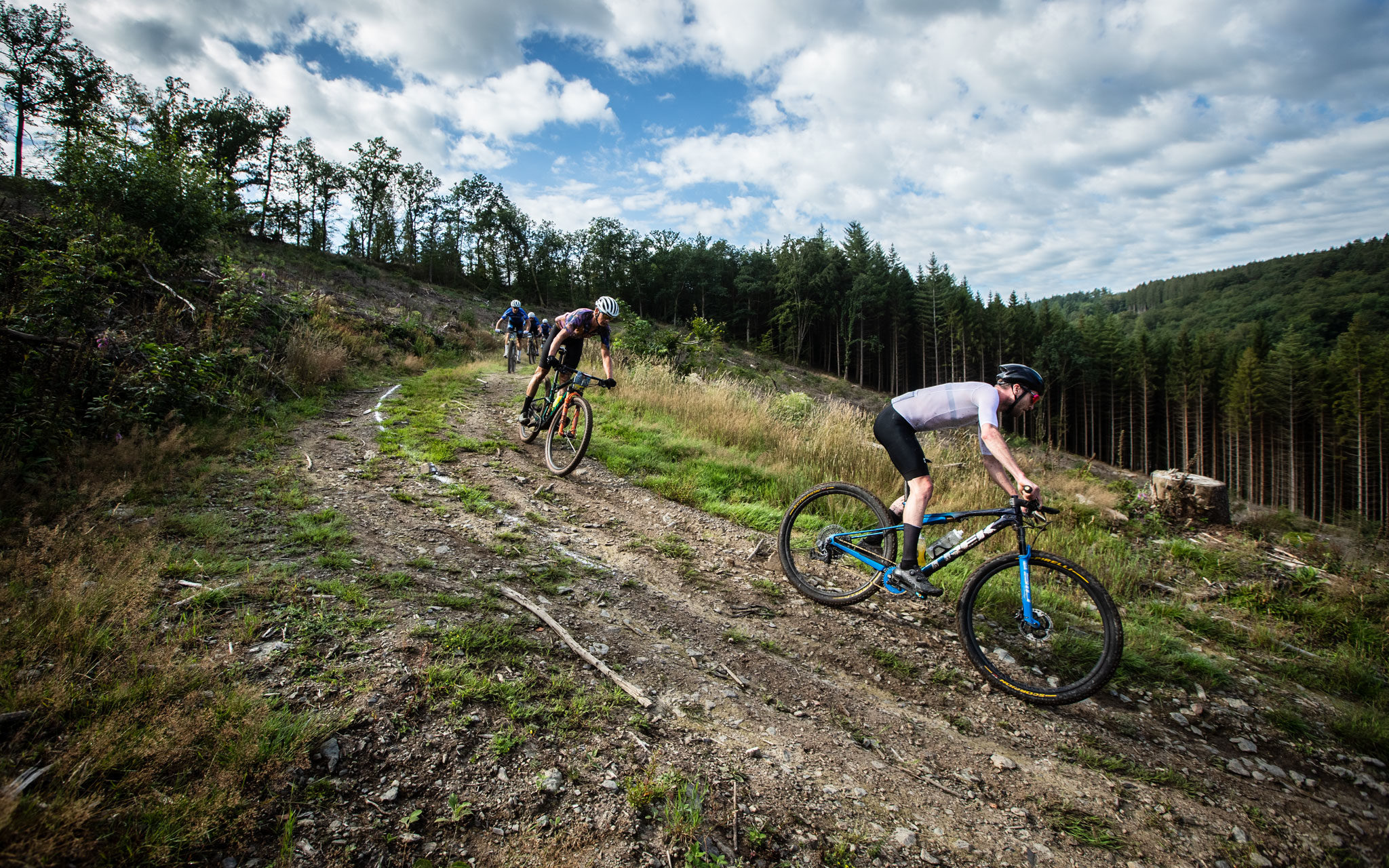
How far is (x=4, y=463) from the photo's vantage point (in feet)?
13.6

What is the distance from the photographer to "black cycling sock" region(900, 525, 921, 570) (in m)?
4.20

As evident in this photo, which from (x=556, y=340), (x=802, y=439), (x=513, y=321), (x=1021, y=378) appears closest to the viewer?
(x=1021, y=378)

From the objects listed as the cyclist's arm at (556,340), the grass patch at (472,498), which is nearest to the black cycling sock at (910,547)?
the grass patch at (472,498)

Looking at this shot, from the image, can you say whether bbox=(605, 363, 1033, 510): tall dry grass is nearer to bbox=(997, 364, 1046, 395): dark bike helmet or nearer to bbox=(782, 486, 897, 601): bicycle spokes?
bbox=(782, 486, 897, 601): bicycle spokes

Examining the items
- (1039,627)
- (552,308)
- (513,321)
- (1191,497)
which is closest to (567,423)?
(1039,627)

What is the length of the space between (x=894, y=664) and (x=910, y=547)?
3.00ft

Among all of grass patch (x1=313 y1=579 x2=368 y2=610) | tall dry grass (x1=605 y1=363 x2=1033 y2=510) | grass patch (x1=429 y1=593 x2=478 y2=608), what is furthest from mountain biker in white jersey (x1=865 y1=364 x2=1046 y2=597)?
grass patch (x1=313 y1=579 x2=368 y2=610)

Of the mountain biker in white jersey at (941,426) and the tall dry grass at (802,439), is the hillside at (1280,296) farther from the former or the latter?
the mountain biker in white jersey at (941,426)

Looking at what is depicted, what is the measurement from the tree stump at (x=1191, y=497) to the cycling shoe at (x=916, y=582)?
8.23m

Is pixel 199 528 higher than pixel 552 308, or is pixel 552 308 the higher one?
pixel 552 308

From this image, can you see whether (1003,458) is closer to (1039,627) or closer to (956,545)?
(956,545)

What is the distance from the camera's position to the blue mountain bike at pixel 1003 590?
3613 millimetres

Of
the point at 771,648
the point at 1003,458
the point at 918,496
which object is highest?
the point at 1003,458

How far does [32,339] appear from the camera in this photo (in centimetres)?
470
